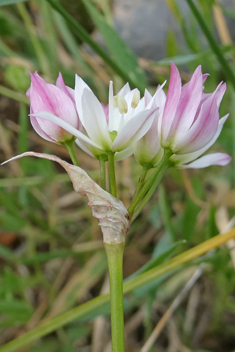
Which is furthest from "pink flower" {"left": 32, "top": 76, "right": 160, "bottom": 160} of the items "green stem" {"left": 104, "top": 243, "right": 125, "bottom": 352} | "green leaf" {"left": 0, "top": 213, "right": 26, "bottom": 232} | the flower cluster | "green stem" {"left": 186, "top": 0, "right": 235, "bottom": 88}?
"green leaf" {"left": 0, "top": 213, "right": 26, "bottom": 232}

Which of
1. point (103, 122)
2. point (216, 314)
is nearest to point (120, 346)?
point (103, 122)

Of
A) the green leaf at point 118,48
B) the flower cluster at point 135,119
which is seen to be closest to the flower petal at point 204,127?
the flower cluster at point 135,119

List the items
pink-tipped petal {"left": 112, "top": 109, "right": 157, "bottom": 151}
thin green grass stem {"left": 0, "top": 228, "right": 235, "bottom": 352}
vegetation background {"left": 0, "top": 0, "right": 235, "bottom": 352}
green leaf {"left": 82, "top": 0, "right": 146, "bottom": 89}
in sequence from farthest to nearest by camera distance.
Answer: vegetation background {"left": 0, "top": 0, "right": 235, "bottom": 352} < green leaf {"left": 82, "top": 0, "right": 146, "bottom": 89} < thin green grass stem {"left": 0, "top": 228, "right": 235, "bottom": 352} < pink-tipped petal {"left": 112, "top": 109, "right": 157, "bottom": 151}

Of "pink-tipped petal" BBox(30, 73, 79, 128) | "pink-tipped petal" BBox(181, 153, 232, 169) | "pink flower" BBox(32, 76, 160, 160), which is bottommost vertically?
"pink-tipped petal" BBox(181, 153, 232, 169)

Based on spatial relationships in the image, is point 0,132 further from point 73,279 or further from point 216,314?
point 216,314

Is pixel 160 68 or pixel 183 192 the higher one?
pixel 160 68

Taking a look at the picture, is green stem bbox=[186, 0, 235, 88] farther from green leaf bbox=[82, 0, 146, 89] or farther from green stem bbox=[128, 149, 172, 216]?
green stem bbox=[128, 149, 172, 216]
